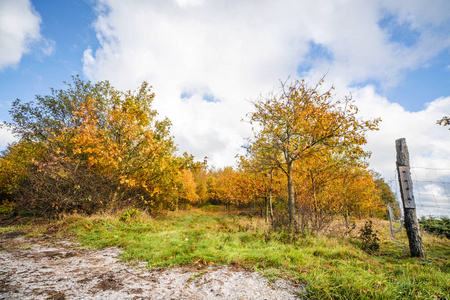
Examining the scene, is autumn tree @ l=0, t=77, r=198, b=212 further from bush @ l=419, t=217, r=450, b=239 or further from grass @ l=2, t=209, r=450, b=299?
bush @ l=419, t=217, r=450, b=239

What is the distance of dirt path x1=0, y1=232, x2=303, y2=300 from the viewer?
2.70 m

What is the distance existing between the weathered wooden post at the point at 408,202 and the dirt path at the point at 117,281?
18.0 ft

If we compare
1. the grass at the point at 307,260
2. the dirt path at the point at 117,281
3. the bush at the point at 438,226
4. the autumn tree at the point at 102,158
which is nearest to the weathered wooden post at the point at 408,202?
the grass at the point at 307,260

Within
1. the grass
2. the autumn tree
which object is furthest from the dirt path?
the autumn tree

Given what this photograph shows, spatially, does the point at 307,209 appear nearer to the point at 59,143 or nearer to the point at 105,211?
the point at 105,211

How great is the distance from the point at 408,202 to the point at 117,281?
8149 millimetres

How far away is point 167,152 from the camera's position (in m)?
10.4

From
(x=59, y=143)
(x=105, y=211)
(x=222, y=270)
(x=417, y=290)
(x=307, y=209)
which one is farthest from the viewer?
(x=59, y=143)

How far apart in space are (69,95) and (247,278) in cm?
1729

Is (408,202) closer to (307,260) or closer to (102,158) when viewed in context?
(307,260)

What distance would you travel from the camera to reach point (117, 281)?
3127mm

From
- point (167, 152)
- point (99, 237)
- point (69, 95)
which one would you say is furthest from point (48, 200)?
point (69, 95)

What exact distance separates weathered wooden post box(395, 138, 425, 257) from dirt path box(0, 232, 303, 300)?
18.0 feet

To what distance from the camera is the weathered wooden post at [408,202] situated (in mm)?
5622
